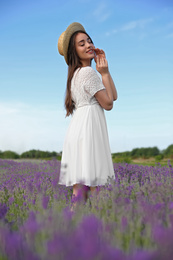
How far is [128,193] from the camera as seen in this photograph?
239 cm

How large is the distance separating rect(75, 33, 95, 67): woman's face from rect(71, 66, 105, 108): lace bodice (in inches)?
9.0

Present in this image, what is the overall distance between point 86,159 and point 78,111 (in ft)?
2.01

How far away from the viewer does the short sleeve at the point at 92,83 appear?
3090mm

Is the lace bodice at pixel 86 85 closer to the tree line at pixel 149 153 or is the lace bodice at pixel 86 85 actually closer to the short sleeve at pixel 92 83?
the short sleeve at pixel 92 83

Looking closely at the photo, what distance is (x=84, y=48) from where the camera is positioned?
3.46 metres

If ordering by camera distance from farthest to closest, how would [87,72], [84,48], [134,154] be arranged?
[134,154] < [84,48] < [87,72]

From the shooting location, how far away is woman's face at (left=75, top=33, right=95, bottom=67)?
11.3ft

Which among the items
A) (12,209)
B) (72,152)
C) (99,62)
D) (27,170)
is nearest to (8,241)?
(12,209)

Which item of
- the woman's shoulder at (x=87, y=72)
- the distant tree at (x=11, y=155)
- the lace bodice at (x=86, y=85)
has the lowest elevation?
the distant tree at (x=11, y=155)

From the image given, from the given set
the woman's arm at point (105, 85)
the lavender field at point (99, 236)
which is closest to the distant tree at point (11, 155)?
the woman's arm at point (105, 85)

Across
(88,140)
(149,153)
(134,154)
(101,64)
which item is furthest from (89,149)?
(134,154)

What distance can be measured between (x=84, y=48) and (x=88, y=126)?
1027mm

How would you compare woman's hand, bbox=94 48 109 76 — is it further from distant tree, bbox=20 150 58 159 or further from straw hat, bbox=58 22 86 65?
distant tree, bbox=20 150 58 159

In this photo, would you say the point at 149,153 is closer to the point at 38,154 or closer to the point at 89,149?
the point at 38,154
